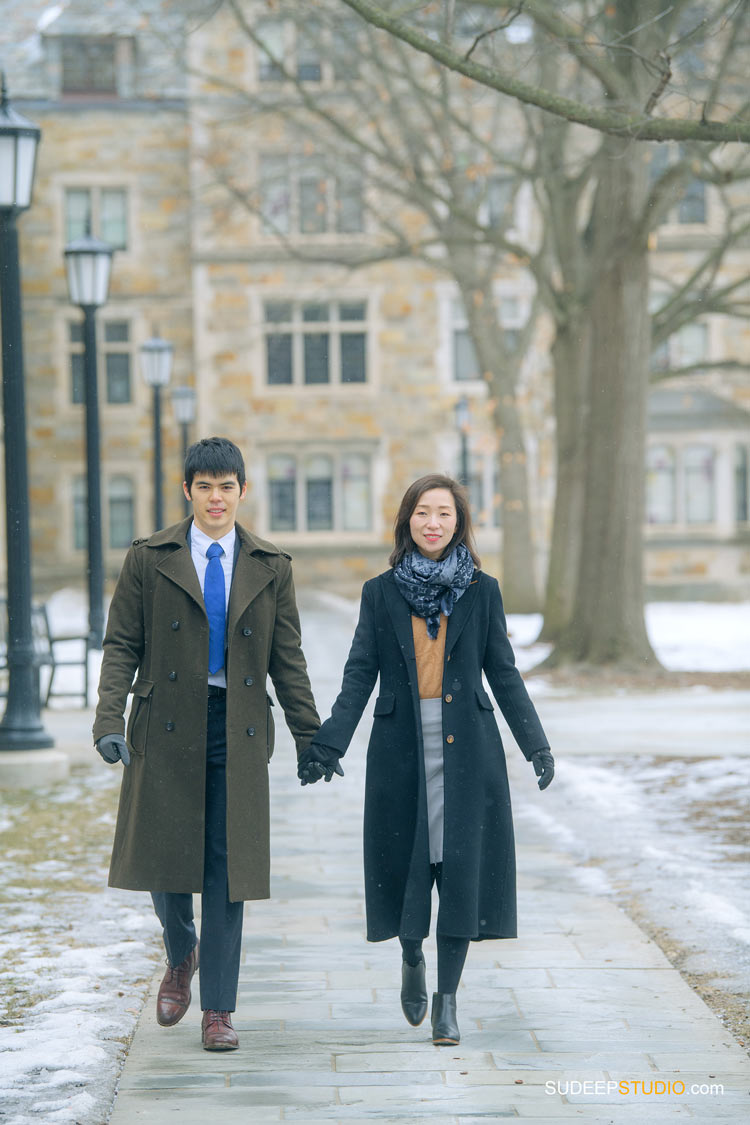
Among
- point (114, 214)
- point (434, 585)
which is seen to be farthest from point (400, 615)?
point (114, 214)

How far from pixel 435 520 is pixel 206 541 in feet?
2.25

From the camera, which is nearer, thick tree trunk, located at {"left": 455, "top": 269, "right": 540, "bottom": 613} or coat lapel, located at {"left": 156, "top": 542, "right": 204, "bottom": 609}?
coat lapel, located at {"left": 156, "top": 542, "right": 204, "bottom": 609}

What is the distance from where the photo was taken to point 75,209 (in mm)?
36219

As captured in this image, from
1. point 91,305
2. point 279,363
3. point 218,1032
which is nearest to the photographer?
point 218,1032

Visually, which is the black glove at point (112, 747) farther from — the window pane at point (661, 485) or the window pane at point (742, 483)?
the window pane at point (742, 483)

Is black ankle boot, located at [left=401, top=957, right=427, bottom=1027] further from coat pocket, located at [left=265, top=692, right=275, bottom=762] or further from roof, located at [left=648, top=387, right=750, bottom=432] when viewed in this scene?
roof, located at [left=648, top=387, right=750, bottom=432]

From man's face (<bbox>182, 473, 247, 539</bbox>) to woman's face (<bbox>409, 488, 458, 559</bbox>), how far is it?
0.53 m

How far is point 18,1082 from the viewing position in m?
4.18

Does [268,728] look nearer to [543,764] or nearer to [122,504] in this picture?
[543,764]

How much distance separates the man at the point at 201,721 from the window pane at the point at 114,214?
3265 centimetres

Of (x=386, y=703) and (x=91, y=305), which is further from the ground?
(x=91, y=305)

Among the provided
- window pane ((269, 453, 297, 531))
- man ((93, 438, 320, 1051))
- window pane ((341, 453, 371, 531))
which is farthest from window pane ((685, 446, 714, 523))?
man ((93, 438, 320, 1051))

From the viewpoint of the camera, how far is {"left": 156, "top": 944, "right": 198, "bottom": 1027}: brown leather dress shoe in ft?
15.6

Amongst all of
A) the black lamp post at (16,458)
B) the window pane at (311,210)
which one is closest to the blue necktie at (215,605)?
the black lamp post at (16,458)
